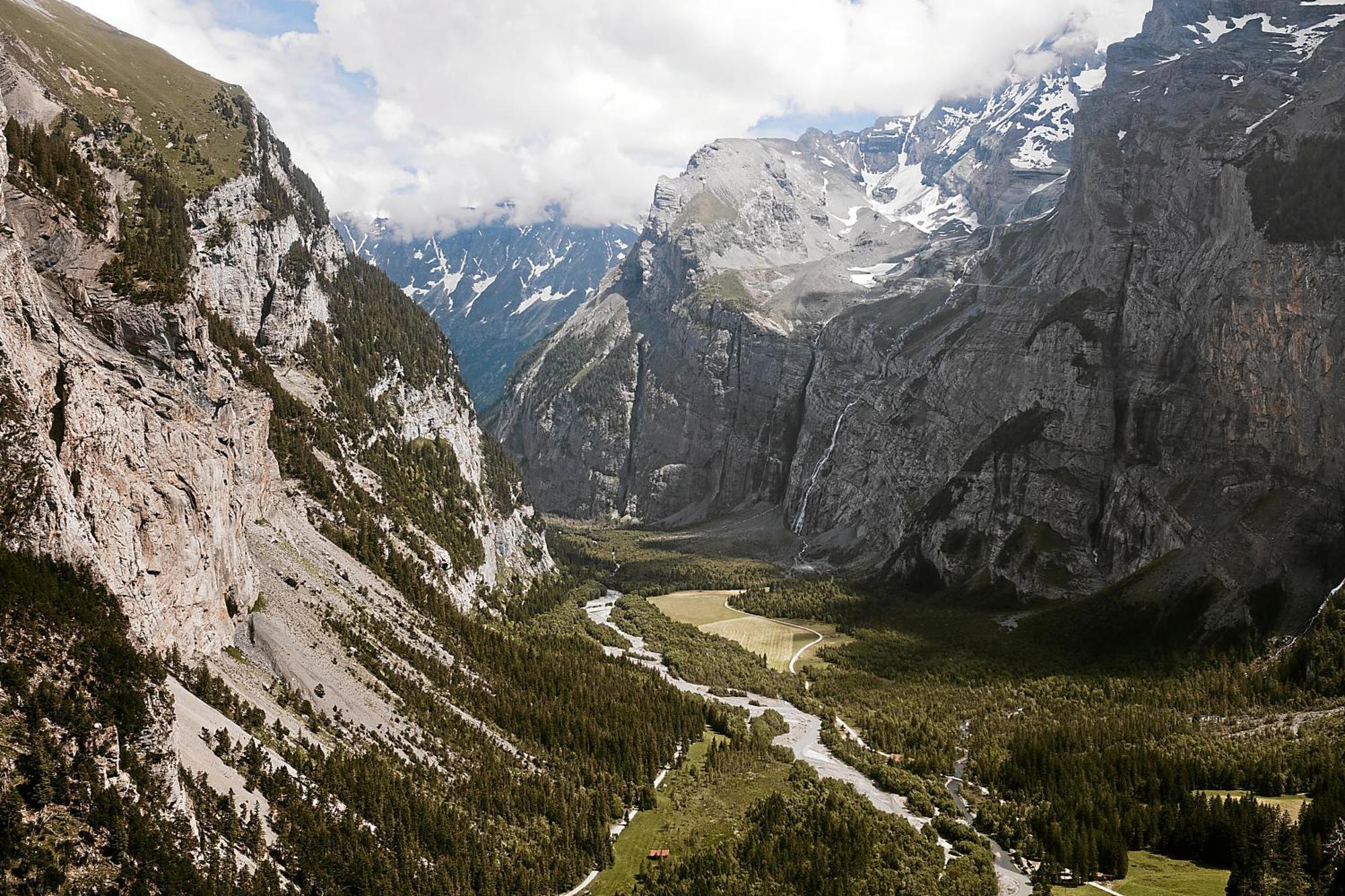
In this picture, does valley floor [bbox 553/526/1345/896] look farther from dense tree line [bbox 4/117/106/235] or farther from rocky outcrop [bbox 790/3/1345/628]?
dense tree line [bbox 4/117/106/235]

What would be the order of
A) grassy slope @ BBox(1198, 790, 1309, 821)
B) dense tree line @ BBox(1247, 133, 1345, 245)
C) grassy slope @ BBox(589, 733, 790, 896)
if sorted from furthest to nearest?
dense tree line @ BBox(1247, 133, 1345, 245), grassy slope @ BBox(589, 733, 790, 896), grassy slope @ BBox(1198, 790, 1309, 821)

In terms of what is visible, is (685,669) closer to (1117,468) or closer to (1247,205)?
(1117,468)

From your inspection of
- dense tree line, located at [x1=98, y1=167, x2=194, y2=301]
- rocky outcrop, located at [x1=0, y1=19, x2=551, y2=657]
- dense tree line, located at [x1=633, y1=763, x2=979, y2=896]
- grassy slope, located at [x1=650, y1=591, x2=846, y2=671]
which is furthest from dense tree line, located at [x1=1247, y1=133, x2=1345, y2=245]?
dense tree line, located at [x1=98, y1=167, x2=194, y2=301]

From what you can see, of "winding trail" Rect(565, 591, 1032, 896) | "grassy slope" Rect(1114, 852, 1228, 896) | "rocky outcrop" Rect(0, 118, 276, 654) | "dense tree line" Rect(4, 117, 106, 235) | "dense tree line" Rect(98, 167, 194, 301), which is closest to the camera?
"rocky outcrop" Rect(0, 118, 276, 654)

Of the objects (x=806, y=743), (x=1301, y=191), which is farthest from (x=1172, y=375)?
(x=806, y=743)

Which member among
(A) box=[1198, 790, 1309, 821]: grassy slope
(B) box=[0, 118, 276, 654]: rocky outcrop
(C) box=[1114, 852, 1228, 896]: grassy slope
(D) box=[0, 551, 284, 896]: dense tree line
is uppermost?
(B) box=[0, 118, 276, 654]: rocky outcrop

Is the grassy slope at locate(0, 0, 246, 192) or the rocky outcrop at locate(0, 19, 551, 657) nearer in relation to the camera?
the rocky outcrop at locate(0, 19, 551, 657)

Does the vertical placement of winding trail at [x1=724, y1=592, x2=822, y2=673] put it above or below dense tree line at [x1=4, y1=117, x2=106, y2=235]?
below
